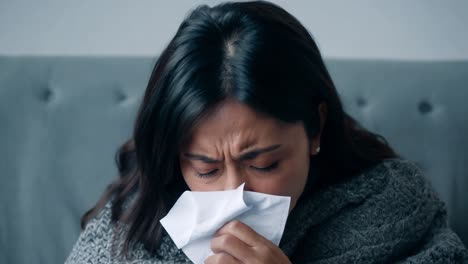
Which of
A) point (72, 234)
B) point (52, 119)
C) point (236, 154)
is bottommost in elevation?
point (72, 234)

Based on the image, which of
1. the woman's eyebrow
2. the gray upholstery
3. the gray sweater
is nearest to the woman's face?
the woman's eyebrow

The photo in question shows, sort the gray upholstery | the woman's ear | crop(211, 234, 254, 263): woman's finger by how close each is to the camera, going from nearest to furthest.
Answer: crop(211, 234, 254, 263): woman's finger, the woman's ear, the gray upholstery

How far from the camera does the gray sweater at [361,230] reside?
0.97 meters

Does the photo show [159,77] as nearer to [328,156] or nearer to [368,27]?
[328,156]

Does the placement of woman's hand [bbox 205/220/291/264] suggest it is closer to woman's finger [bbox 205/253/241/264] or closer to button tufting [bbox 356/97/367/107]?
woman's finger [bbox 205/253/241/264]

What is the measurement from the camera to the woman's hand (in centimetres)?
83

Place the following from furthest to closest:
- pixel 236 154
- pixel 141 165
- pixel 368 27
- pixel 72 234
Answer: pixel 368 27 → pixel 72 234 → pixel 141 165 → pixel 236 154

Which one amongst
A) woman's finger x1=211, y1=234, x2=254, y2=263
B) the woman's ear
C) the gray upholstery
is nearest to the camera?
woman's finger x1=211, y1=234, x2=254, y2=263

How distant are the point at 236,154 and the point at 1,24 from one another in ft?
2.97

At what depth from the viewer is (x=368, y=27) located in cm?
142

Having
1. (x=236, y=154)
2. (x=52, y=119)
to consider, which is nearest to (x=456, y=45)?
(x=236, y=154)

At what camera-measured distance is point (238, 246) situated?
0.83 meters

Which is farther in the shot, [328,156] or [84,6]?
[84,6]

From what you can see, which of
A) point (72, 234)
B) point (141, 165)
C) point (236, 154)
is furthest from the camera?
point (72, 234)
